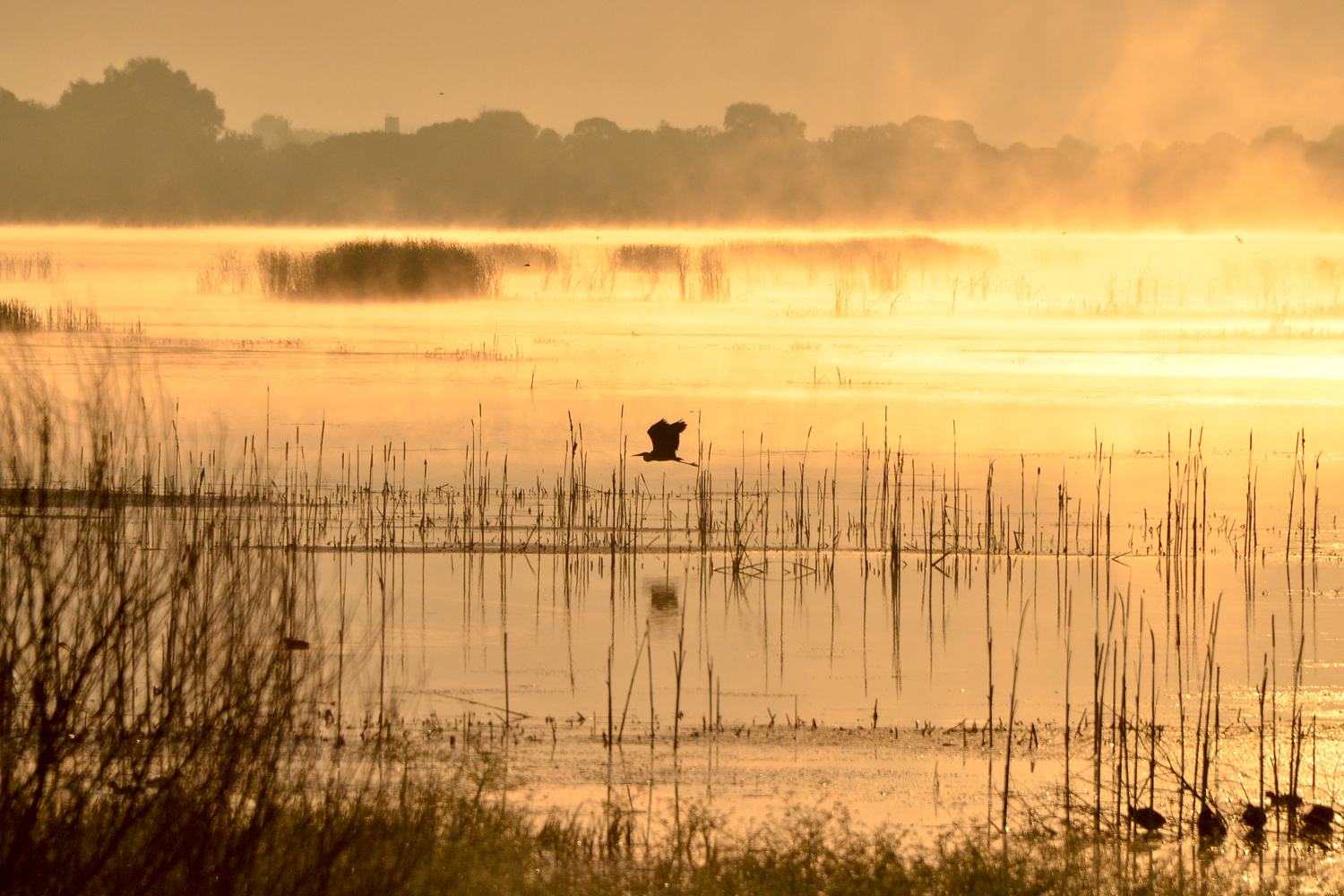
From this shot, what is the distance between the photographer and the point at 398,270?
4353 centimetres

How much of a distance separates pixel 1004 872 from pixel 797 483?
1178cm

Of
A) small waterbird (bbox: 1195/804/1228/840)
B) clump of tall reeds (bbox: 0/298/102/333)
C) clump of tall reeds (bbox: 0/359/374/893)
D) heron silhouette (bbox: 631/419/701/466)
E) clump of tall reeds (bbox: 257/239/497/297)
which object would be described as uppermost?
clump of tall reeds (bbox: 257/239/497/297)

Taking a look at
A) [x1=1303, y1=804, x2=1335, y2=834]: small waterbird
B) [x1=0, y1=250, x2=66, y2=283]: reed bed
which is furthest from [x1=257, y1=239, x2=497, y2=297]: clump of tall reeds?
[x1=1303, y1=804, x2=1335, y2=834]: small waterbird

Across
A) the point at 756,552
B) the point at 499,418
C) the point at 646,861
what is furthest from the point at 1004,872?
the point at 499,418

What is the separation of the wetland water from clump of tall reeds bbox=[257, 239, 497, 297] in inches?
235

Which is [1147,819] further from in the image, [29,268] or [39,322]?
[29,268]

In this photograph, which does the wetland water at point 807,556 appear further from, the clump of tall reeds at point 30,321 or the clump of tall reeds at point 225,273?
the clump of tall reeds at point 225,273

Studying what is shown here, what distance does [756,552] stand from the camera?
46.6 feet

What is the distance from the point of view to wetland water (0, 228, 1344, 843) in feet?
27.5

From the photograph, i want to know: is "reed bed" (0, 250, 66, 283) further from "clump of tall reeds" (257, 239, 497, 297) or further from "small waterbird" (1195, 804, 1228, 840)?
"small waterbird" (1195, 804, 1228, 840)

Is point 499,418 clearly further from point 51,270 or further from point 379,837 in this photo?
point 51,270

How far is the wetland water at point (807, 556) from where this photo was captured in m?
8.38

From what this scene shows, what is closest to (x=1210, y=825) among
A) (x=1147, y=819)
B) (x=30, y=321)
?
(x=1147, y=819)

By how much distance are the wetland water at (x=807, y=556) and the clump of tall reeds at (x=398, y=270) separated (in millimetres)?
5966
